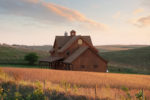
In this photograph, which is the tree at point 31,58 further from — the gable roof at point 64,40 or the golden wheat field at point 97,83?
the golden wheat field at point 97,83

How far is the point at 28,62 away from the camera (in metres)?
87.5

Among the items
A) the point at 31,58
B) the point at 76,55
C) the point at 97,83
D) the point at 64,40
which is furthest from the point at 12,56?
the point at 97,83

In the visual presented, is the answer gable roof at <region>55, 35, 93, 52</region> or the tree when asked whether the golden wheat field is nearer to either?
gable roof at <region>55, 35, 93, 52</region>

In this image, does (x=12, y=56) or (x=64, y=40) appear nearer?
(x=64, y=40)

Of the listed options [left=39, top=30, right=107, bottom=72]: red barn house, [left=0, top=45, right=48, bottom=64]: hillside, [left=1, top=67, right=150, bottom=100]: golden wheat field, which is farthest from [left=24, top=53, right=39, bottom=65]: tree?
[left=1, top=67, right=150, bottom=100]: golden wheat field

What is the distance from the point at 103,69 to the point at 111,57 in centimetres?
5610

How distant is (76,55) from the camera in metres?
54.9

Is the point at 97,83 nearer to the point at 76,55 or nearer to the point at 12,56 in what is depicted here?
the point at 76,55

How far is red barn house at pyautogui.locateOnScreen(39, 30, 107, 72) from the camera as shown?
54.8 meters

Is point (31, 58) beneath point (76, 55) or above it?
above

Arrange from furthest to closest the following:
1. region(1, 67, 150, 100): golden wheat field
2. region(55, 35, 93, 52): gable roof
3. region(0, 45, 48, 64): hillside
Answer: region(0, 45, 48, 64): hillside, region(55, 35, 93, 52): gable roof, region(1, 67, 150, 100): golden wheat field

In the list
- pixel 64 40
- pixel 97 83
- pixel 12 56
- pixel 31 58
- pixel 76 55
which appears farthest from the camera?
pixel 12 56

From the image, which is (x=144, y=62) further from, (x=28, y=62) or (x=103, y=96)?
(x=103, y=96)

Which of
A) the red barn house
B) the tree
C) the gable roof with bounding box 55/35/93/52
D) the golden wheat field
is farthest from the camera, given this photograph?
the tree
